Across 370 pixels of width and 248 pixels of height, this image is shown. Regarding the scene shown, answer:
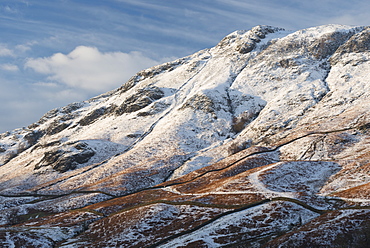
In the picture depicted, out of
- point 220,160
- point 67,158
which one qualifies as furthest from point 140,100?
point 220,160

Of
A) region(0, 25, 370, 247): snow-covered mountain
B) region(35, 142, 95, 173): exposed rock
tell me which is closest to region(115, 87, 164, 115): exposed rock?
region(0, 25, 370, 247): snow-covered mountain

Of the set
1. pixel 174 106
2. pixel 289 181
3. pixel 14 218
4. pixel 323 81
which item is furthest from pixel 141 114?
pixel 289 181

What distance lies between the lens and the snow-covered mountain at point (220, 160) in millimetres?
43344

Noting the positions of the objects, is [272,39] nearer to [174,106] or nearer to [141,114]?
[174,106]

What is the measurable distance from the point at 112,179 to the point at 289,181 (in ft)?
159

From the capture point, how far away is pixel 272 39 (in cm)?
19562

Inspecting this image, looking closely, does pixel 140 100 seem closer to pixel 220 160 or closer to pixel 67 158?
pixel 67 158

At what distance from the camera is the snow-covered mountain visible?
43344 millimetres

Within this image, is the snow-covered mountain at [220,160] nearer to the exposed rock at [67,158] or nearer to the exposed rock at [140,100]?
the exposed rock at [67,158]

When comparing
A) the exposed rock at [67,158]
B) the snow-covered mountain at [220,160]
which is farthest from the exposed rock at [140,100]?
the exposed rock at [67,158]

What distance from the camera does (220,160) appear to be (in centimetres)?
9769

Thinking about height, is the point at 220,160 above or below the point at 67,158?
below

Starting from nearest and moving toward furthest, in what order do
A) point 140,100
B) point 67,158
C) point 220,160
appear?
1. point 220,160
2. point 67,158
3. point 140,100

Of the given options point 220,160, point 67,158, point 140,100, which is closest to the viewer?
point 220,160
